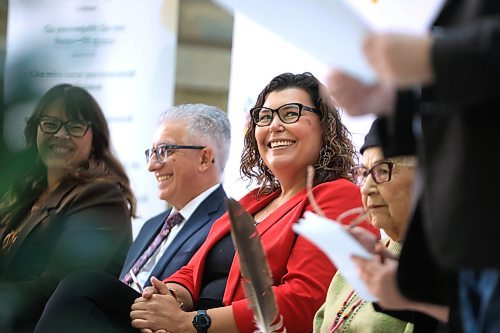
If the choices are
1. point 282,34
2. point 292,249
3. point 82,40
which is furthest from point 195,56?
point 82,40

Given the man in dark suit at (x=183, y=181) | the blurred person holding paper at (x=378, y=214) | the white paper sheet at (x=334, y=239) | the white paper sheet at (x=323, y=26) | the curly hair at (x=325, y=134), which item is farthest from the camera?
the man in dark suit at (x=183, y=181)

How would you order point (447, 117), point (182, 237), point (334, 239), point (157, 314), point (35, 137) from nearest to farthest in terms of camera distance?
point (35, 137), point (447, 117), point (334, 239), point (157, 314), point (182, 237)

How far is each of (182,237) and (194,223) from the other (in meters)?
0.11

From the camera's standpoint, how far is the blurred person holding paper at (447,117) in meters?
1.08

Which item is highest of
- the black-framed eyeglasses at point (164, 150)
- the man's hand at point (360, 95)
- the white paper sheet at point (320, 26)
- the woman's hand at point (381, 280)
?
the white paper sheet at point (320, 26)

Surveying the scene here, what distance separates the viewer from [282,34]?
1245 millimetres

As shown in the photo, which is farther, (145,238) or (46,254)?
(145,238)

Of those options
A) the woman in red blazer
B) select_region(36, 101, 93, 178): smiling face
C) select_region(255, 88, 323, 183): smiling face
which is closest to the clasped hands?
the woman in red blazer

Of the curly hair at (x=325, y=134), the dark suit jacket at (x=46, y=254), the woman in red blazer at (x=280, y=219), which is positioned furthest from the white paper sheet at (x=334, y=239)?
the curly hair at (x=325, y=134)

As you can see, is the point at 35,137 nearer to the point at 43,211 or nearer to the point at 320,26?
the point at 43,211

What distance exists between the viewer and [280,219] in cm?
300

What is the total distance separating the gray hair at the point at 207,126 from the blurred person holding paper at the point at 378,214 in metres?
1.52

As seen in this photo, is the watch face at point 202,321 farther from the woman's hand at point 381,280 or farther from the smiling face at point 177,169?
the woman's hand at point 381,280

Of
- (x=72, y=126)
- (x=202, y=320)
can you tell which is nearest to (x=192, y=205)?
(x=202, y=320)
